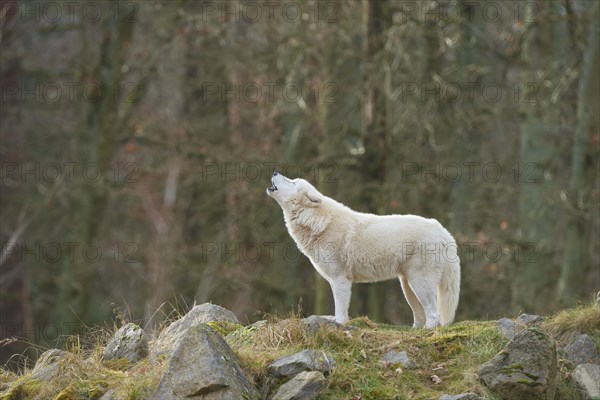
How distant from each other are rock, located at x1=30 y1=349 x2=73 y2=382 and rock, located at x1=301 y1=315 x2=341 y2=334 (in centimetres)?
252

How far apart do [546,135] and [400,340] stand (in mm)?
12273

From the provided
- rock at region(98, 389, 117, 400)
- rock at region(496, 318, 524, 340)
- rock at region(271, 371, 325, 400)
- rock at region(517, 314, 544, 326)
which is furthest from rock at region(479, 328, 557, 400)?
rock at region(98, 389, 117, 400)

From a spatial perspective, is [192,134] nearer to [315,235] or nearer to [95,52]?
[95,52]

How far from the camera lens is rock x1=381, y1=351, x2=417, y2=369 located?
10.0 m

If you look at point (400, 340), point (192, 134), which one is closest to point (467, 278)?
point (192, 134)

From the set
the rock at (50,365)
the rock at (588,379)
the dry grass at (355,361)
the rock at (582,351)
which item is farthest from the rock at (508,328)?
the rock at (50,365)

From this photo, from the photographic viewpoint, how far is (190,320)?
1133cm

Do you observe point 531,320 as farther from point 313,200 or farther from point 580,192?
point 580,192

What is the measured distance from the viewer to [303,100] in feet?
79.3

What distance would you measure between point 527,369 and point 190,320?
157 inches

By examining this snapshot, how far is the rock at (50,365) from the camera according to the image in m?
10.3

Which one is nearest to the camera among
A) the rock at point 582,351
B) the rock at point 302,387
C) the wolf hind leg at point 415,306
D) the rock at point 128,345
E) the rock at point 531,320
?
the rock at point 302,387

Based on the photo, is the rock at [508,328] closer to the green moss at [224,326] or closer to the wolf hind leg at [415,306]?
the wolf hind leg at [415,306]

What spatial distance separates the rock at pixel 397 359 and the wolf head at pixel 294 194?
3002 millimetres
